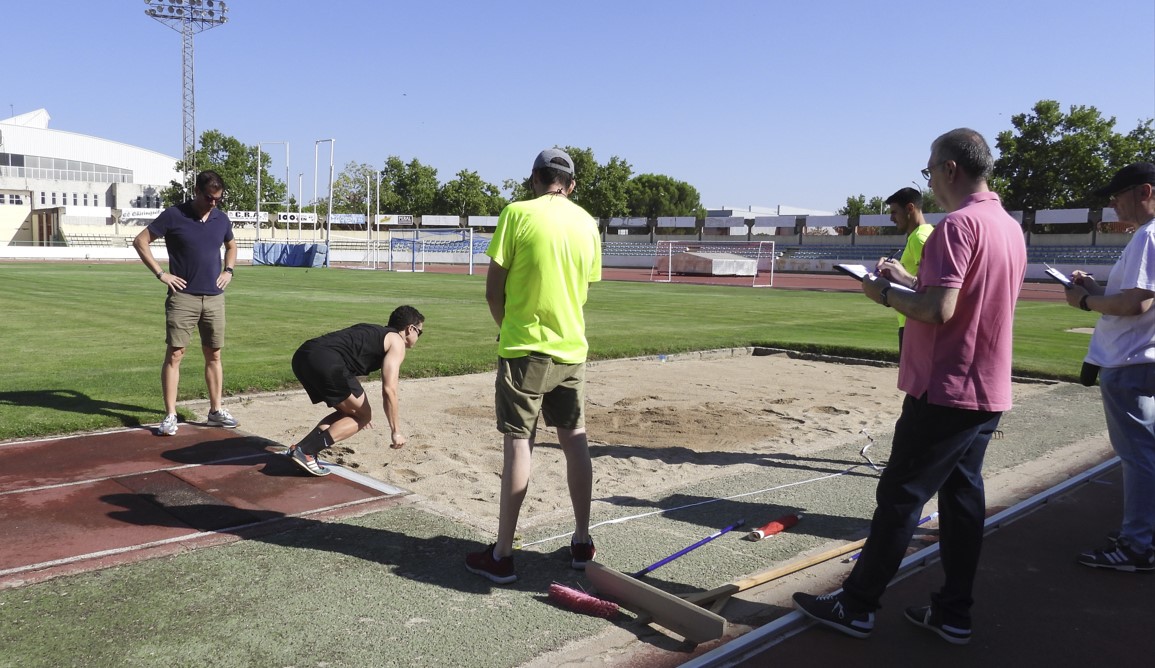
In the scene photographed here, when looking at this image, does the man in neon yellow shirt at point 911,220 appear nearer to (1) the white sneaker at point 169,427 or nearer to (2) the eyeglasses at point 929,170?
(2) the eyeglasses at point 929,170

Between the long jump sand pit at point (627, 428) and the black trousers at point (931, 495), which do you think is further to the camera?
the long jump sand pit at point (627, 428)

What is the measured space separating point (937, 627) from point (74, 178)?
371ft

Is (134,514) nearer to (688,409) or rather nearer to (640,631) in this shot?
(640,631)

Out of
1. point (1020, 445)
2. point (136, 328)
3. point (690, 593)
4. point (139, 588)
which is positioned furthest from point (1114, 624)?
point (136, 328)

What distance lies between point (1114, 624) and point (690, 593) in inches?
76.1

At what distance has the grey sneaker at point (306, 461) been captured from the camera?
5664 millimetres

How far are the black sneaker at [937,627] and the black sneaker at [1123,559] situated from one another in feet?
4.53

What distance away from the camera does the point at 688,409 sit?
8.88 metres

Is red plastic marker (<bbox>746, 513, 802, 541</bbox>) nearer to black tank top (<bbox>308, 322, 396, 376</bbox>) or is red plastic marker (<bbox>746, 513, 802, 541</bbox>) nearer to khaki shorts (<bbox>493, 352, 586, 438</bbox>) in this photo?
khaki shorts (<bbox>493, 352, 586, 438</bbox>)

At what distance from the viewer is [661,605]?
3.58 meters

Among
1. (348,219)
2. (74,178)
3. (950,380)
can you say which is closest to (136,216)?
(74,178)

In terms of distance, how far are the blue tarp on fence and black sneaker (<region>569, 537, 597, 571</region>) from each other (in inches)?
1892

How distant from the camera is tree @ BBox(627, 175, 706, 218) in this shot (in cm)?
10831

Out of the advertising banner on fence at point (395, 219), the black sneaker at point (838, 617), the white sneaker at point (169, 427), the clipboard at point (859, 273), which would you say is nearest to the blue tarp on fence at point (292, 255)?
the white sneaker at point (169, 427)
